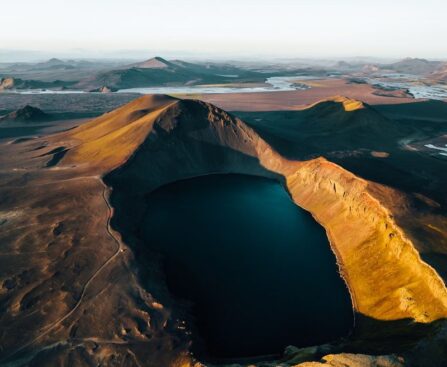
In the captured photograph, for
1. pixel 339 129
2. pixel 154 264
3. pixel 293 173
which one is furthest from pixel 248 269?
pixel 339 129

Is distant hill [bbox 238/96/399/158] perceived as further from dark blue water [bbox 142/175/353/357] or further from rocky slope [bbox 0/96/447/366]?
dark blue water [bbox 142/175/353/357]

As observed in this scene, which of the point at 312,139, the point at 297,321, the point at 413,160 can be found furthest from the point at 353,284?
the point at 312,139

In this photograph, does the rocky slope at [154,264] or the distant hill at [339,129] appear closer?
the rocky slope at [154,264]

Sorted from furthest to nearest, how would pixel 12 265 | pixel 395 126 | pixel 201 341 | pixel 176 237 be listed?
pixel 395 126 < pixel 176 237 < pixel 12 265 < pixel 201 341

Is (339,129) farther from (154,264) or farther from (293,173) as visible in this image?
(154,264)

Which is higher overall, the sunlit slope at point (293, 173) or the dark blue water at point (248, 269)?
the sunlit slope at point (293, 173)

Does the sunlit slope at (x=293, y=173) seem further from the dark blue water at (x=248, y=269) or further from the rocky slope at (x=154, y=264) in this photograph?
the dark blue water at (x=248, y=269)

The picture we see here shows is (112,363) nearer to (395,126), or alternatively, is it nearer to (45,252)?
(45,252)

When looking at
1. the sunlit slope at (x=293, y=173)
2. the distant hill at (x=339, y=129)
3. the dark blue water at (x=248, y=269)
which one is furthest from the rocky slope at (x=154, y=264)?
the distant hill at (x=339, y=129)

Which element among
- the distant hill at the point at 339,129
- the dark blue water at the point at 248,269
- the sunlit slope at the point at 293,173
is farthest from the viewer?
the distant hill at the point at 339,129
